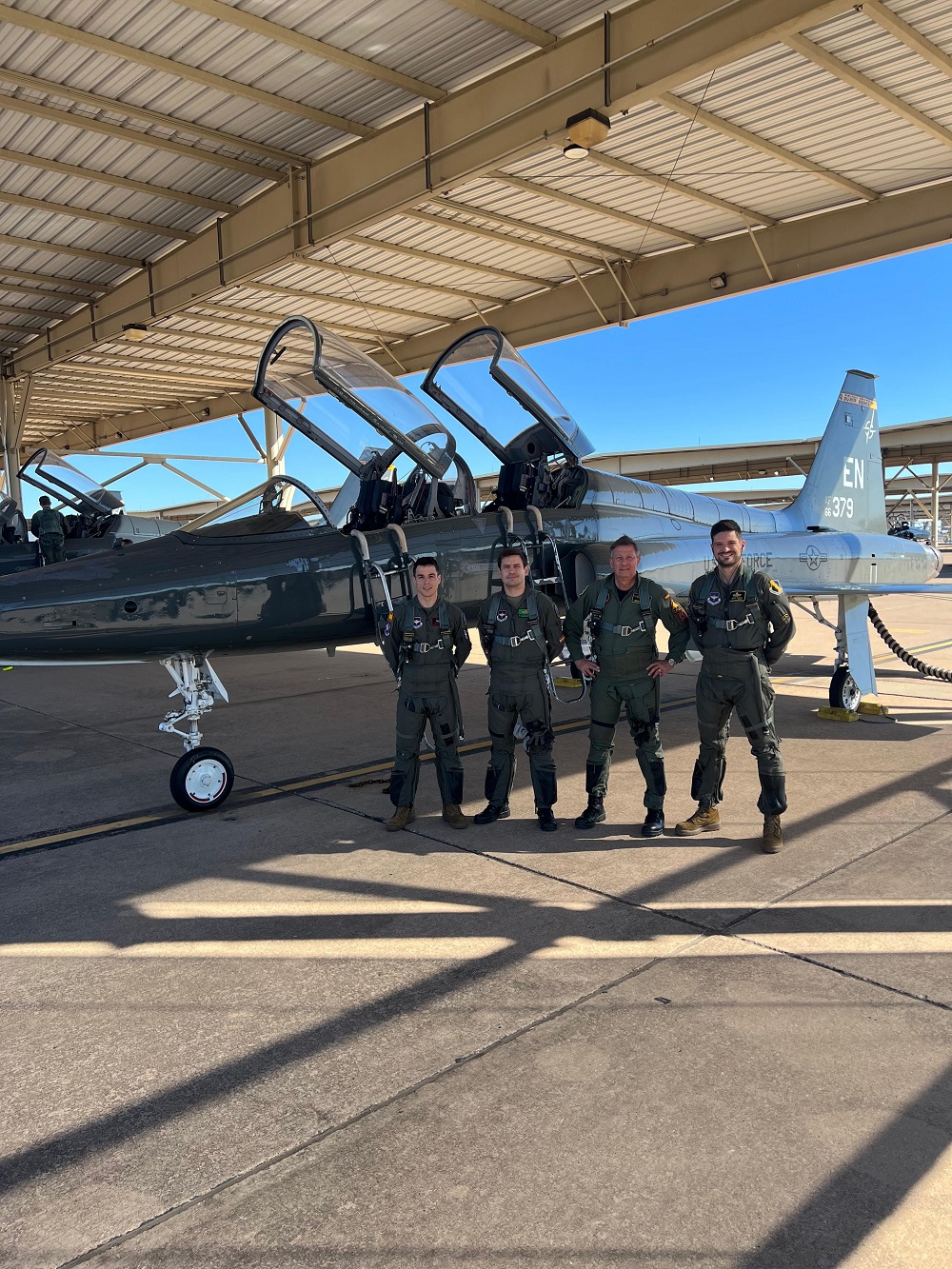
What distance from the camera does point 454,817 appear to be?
518 cm

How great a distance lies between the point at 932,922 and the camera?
12.2 ft

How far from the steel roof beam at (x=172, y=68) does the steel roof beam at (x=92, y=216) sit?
4.17 metres

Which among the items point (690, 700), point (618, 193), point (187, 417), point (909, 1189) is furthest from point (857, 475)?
point (187, 417)

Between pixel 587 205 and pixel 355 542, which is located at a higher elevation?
pixel 587 205

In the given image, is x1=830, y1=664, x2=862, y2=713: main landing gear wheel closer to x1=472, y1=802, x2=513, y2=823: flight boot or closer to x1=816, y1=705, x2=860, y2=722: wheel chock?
x1=816, y1=705, x2=860, y2=722: wheel chock

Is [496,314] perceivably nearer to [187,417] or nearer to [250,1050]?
[187,417]

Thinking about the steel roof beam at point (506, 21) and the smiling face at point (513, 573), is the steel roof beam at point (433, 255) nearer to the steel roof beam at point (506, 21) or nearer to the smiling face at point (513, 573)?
the steel roof beam at point (506, 21)

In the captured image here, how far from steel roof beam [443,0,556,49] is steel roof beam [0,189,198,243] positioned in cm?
690

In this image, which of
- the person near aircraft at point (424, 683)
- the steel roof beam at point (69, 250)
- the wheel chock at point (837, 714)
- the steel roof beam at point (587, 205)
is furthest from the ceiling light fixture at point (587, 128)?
the steel roof beam at point (69, 250)

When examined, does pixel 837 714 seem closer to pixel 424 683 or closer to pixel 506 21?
pixel 424 683

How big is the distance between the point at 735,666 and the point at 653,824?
99cm

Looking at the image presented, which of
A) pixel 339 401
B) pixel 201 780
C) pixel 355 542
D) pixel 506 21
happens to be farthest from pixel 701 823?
pixel 506 21

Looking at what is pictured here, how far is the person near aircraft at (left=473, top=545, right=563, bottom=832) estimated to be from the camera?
512 centimetres

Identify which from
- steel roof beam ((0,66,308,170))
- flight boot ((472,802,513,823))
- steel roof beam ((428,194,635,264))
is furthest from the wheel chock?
steel roof beam ((0,66,308,170))
